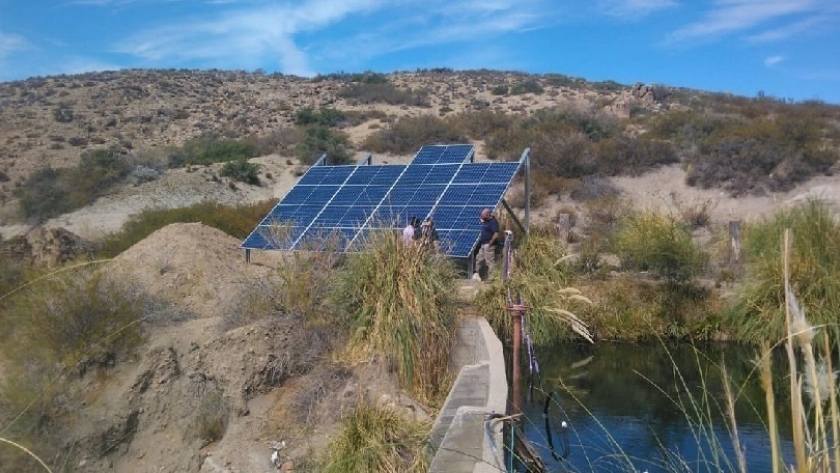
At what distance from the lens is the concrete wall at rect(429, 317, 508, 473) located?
6195 mm

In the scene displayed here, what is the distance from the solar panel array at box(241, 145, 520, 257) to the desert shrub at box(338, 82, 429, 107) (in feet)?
130

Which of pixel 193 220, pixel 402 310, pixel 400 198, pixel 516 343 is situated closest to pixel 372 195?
pixel 400 198

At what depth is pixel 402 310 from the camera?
32.2 feet

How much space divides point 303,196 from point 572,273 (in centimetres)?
702

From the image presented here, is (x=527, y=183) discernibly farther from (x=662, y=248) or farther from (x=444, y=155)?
(x=662, y=248)

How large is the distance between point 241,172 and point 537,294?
24466mm

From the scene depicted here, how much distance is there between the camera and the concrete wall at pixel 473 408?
6.20m

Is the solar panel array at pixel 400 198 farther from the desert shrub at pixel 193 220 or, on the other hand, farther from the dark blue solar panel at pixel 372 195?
the desert shrub at pixel 193 220

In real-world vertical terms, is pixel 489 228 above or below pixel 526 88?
below

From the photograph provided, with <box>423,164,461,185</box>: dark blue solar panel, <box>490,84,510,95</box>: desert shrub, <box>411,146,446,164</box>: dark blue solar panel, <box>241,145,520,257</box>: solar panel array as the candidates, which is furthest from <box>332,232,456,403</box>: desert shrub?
<box>490,84,510,95</box>: desert shrub

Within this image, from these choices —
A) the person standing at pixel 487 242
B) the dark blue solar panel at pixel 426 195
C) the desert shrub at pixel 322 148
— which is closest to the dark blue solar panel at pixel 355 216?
the dark blue solar panel at pixel 426 195

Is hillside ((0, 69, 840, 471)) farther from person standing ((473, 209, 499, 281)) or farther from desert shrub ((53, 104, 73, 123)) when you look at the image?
person standing ((473, 209, 499, 281))

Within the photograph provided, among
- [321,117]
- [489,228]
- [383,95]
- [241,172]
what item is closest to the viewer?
[489,228]

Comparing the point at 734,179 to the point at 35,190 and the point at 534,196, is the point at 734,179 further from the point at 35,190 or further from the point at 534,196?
the point at 35,190
